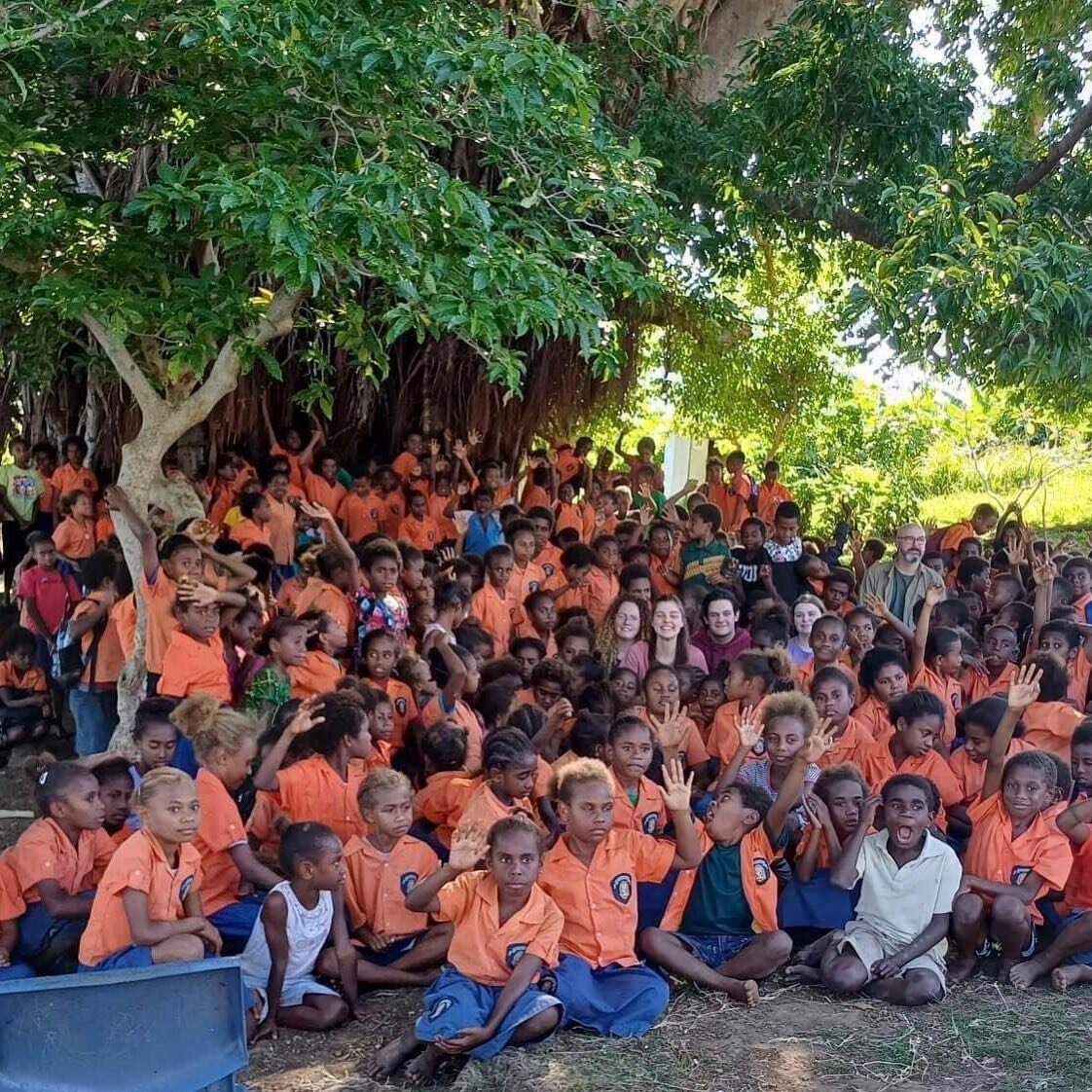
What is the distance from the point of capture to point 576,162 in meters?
5.32

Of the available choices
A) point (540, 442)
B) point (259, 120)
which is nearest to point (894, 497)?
point (540, 442)

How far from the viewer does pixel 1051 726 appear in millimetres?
5551

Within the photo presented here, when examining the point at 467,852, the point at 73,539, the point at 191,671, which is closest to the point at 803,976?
the point at 467,852

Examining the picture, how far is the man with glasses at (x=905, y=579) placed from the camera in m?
7.40

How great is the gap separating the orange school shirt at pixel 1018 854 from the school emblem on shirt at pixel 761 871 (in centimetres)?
69

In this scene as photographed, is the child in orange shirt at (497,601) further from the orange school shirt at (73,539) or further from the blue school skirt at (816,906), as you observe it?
the blue school skirt at (816,906)

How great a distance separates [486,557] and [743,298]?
20.2 ft

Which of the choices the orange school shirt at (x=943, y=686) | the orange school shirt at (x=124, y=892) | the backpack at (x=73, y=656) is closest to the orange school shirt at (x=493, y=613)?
the backpack at (x=73, y=656)

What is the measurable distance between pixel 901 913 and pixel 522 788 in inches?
49.3

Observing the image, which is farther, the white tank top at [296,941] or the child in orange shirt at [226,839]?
the child in orange shirt at [226,839]

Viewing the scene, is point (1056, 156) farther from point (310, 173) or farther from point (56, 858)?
point (56, 858)

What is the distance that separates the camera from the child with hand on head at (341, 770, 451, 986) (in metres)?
4.30

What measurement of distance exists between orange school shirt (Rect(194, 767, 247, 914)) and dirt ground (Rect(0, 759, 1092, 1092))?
0.57 m

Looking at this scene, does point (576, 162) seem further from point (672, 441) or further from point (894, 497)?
point (672, 441)
